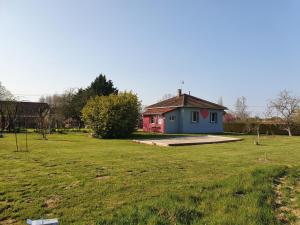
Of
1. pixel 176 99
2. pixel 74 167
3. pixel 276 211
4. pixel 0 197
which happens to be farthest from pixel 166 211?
pixel 176 99

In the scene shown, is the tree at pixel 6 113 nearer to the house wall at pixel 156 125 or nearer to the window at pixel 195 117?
the house wall at pixel 156 125

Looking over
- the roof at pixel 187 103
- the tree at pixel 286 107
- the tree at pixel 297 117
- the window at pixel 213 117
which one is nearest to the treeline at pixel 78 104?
the roof at pixel 187 103

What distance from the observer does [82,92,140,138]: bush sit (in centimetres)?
2253

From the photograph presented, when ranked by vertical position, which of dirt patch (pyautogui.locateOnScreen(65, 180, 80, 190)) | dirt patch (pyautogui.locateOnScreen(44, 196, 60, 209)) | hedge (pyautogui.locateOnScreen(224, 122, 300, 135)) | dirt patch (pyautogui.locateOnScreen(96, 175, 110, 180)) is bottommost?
dirt patch (pyautogui.locateOnScreen(44, 196, 60, 209))

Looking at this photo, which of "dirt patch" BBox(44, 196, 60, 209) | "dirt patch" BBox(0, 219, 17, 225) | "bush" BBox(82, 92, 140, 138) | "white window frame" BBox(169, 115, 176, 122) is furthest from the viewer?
"white window frame" BBox(169, 115, 176, 122)

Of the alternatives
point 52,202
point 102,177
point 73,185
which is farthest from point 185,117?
point 52,202

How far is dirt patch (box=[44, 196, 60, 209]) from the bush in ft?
56.8

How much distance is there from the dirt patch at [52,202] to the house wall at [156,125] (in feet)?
80.3

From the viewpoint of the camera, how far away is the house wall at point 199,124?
29825 millimetres

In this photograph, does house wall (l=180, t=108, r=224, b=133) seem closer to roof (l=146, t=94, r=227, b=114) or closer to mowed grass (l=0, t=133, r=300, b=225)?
roof (l=146, t=94, r=227, b=114)

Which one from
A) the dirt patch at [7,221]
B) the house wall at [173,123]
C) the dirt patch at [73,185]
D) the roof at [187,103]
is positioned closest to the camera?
the dirt patch at [7,221]

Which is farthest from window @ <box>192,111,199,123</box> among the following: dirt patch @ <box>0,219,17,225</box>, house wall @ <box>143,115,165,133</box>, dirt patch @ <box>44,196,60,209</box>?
dirt patch @ <box>0,219,17,225</box>

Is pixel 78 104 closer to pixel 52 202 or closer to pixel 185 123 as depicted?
pixel 185 123

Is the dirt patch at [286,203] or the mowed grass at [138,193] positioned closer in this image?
the mowed grass at [138,193]
